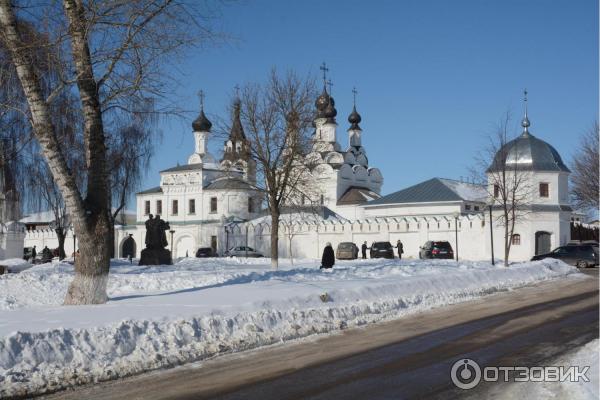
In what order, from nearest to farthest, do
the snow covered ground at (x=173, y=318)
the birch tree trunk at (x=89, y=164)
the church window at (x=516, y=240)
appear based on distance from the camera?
1. the snow covered ground at (x=173, y=318)
2. the birch tree trunk at (x=89, y=164)
3. the church window at (x=516, y=240)

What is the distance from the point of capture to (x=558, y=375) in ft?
27.6

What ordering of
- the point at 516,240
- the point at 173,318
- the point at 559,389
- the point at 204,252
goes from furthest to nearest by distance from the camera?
the point at 204,252 → the point at 516,240 → the point at 173,318 → the point at 559,389

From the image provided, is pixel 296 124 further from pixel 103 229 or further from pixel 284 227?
pixel 284 227

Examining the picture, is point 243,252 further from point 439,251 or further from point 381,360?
point 381,360

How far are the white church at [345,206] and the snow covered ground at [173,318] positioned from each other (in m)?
14.4

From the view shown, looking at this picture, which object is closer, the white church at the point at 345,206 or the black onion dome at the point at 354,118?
the white church at the point at 345,206

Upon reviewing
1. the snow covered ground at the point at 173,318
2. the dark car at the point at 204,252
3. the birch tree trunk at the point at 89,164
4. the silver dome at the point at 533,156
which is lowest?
the dark car at the point at 204,252

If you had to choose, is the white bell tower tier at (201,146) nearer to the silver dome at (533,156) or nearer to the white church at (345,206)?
the white church at (345,206)

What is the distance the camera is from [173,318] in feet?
37.4

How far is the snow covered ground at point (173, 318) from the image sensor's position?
896 cm

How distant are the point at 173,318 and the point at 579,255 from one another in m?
30.1

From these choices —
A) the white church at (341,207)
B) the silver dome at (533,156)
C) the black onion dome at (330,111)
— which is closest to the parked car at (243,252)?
the white church at (341,207)

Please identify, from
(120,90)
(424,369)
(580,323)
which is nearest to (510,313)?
(580,323)

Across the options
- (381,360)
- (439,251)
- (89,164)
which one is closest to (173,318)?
(381,360)
